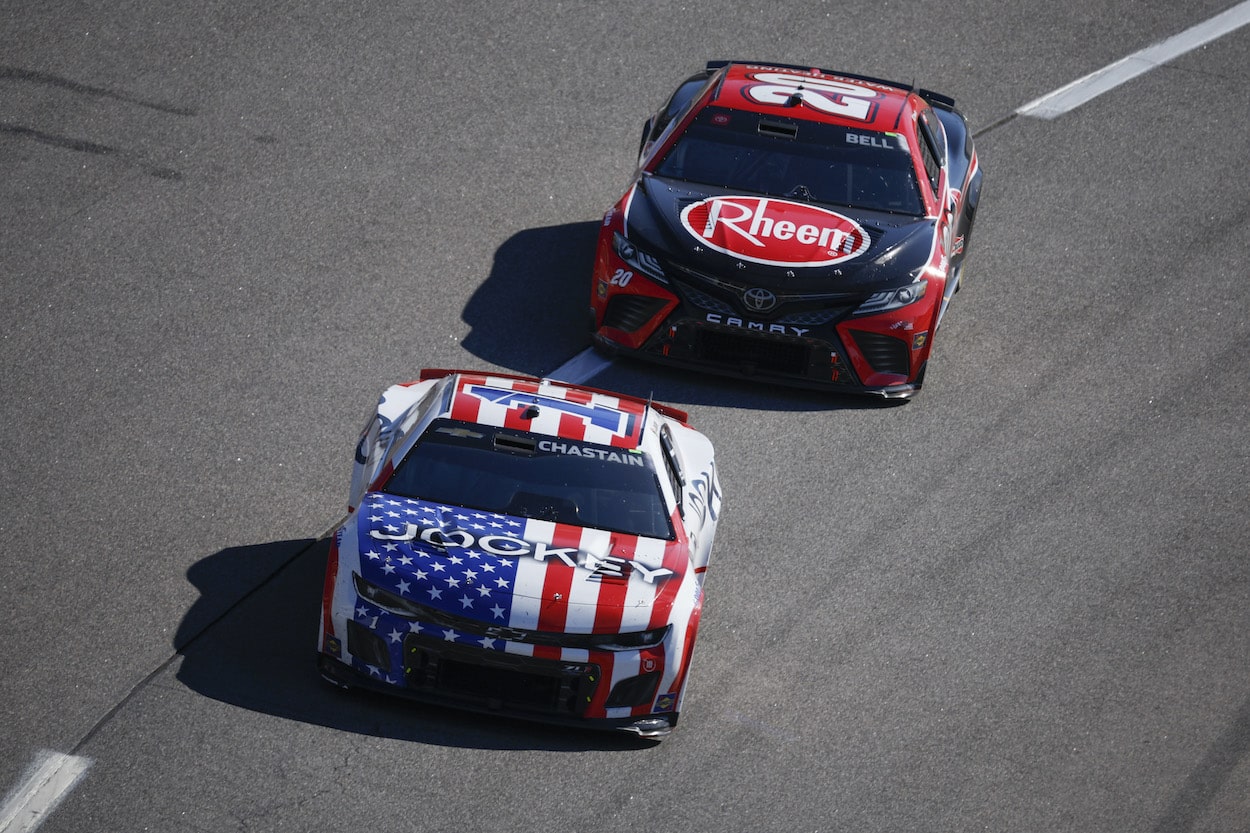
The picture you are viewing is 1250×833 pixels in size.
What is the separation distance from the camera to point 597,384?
10.8 meters

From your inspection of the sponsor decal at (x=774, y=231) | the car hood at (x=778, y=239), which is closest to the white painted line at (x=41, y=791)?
the car hood at (x=778, y=239)

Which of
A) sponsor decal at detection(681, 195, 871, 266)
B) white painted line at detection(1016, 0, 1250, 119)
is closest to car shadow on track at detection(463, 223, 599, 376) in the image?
sponsor decal at detection(681, 195, 871, 266)

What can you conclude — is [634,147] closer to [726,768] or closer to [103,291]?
[103,291]

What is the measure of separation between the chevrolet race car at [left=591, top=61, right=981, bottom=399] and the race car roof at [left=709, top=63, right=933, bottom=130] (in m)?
0.02

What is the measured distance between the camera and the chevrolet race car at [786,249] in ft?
34.3

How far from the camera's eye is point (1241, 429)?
1099cm

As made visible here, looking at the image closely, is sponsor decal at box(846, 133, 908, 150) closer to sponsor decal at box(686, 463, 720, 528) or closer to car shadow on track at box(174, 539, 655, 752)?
sponsor decal at box(686, 463, 720, 528)

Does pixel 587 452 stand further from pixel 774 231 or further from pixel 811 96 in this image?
pixel 811 96

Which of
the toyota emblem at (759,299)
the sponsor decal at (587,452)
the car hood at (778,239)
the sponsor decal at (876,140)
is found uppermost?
the sponsor decal at (876,140)

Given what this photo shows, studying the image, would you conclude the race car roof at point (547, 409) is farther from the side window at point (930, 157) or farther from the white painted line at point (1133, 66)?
the white painted line at point (1133, 66)

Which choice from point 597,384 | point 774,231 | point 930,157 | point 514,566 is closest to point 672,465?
point 514,566

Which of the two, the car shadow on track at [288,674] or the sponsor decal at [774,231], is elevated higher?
the sponsor decal at [774,231]

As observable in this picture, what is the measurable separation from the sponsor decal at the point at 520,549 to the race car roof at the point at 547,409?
32.5 inches

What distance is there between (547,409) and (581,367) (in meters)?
2.47
